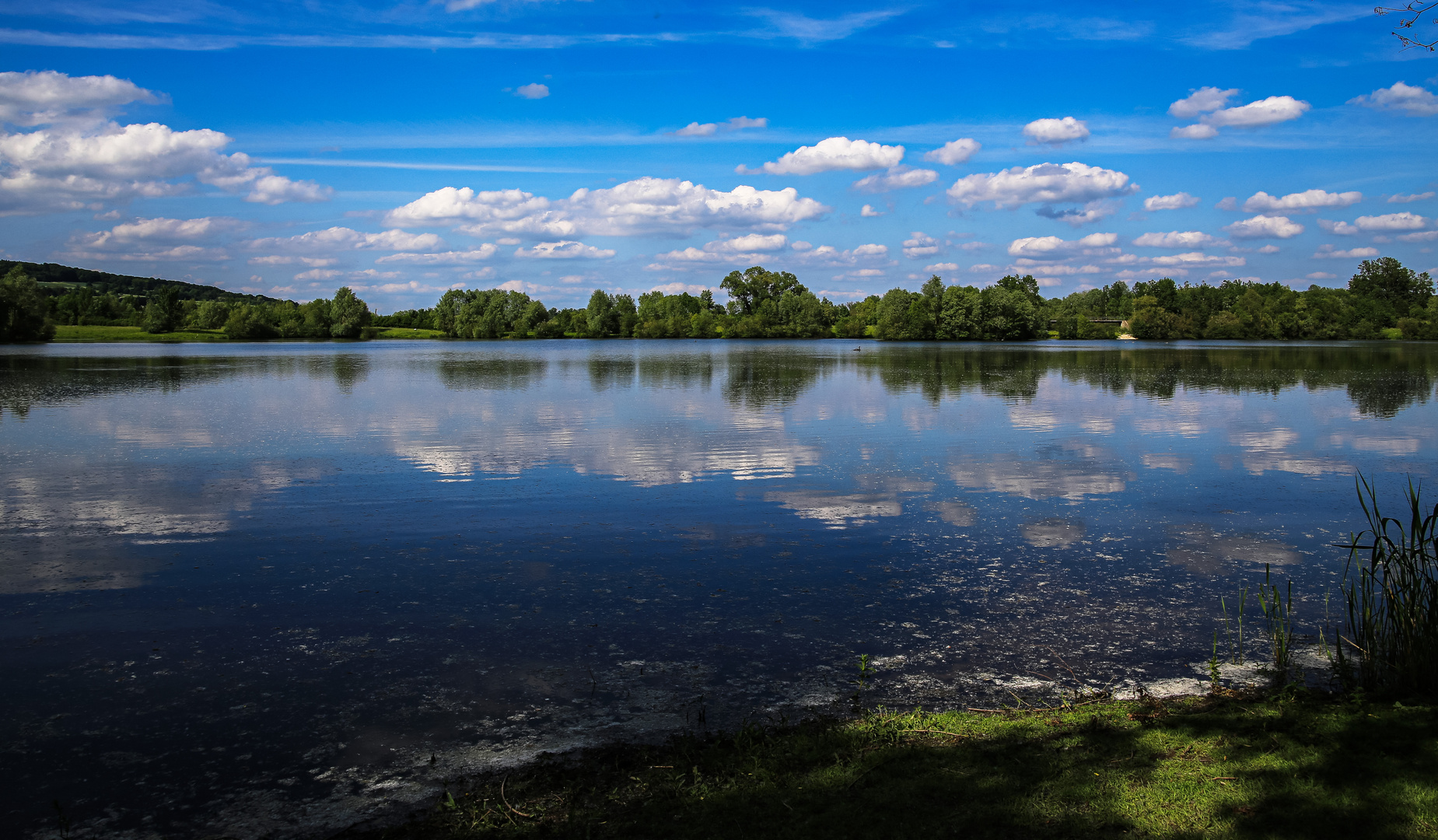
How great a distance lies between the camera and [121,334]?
123 meters

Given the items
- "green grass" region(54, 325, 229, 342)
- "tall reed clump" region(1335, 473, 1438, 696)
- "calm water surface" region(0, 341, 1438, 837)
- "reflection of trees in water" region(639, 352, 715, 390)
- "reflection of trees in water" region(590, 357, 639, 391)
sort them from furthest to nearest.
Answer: "green grass" region(54, 325, 229, 342) → "reflection of trees in water" region(590, 357, 639, 391) → "reflection of trees in water" region(639, 352, 715, 390) → "tall reed clump" region(1335, 473, 1438, 696) → "calm water surface" region(0, 341, 1438, 837)

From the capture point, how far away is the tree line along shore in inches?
5492

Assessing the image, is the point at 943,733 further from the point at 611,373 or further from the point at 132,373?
the point at 132,373

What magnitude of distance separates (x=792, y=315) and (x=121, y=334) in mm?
112450

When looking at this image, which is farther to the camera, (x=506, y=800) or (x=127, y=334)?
(x=127, y=334)

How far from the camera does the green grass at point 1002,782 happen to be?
4566 mm

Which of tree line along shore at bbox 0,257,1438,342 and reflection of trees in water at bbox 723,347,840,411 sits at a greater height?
tree line along shore at bbox 0,257,1438,342

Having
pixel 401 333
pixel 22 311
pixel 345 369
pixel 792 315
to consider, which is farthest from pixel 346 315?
pixel 345 369

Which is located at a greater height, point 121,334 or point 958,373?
point 121,334

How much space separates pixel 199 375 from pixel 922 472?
43502mm

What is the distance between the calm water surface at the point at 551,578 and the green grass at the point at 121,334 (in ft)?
383

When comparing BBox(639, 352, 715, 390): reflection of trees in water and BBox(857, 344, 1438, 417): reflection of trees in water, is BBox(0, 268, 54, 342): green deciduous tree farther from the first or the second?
BBox(857, 344, 1438, 417): reflection of trees in water

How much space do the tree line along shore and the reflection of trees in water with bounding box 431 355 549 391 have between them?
7442 centimetres

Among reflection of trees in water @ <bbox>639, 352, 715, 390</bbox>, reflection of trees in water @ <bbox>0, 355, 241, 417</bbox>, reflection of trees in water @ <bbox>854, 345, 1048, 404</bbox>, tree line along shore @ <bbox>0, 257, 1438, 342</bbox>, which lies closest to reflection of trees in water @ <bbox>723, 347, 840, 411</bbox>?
reflection of trees in water @ <bbox>639, 352, 715, 390</bbox>
